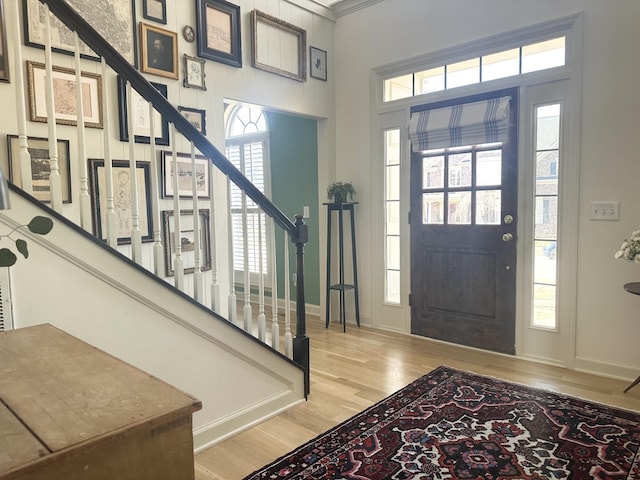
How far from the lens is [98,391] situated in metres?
1.01

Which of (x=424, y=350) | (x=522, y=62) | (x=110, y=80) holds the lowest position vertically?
(x=424, y=350)

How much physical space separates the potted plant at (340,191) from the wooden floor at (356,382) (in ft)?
4.24

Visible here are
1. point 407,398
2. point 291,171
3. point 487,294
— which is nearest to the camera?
point 407,398

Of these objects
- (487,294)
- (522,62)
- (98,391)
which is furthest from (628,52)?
(98,391)

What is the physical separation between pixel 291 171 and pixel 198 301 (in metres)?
3.29

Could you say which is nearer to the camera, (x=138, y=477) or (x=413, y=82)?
(x=138, y=477)

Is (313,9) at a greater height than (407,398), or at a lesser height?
greater

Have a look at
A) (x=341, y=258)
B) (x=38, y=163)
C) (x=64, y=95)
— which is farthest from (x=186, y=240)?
(x=341, y=258)

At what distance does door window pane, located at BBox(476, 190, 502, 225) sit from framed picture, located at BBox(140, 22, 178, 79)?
2531 millimetres

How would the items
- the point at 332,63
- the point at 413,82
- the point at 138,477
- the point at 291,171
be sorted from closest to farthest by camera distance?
the point at 138,477 < the point at 413,82 < the point at 332,63 < the point at 291,171

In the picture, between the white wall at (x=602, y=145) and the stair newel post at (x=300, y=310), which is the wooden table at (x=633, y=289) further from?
the stair newel post at (x=300, y=310)

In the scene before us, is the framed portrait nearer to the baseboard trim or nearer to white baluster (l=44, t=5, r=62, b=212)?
white baluster (l=44, t=5, r=62, b=212)

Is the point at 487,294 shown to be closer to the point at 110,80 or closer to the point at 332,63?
the point at 332,63

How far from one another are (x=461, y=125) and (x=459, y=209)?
0.69 metres
